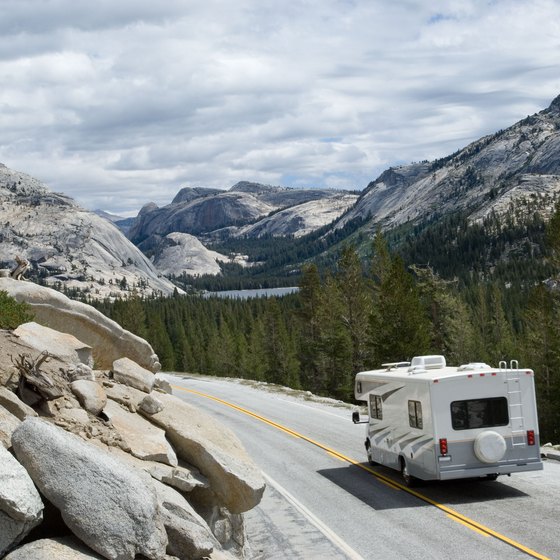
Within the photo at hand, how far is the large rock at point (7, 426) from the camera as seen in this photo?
10383 millimetres

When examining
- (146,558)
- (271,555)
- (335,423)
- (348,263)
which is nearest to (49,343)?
(271,555)

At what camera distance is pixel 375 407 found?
2198 centimetres

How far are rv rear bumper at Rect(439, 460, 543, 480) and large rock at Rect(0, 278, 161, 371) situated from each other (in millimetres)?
9092

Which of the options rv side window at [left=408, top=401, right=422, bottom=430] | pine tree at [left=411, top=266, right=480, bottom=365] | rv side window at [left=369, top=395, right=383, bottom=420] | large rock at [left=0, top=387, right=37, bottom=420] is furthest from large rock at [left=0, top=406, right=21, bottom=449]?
pine tree at [left=411, top=266, right=480, bottom=365]

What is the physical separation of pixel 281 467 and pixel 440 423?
25.0 feet

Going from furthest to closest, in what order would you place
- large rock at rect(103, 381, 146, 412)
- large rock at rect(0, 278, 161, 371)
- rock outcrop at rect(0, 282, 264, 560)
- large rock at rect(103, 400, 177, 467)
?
large rock at rect(0, 278, 161, 371) < large rock at rect(103, 381, 146, 412) < large rock at rect(103, 400, 177, 467) < rock outcrop at rect(0, 282, 264, 560)

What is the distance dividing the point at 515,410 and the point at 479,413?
919mm

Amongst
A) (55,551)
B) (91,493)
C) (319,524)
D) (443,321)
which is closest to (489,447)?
(319,524)

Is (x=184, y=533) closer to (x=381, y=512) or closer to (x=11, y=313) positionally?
(x=381, y=512)

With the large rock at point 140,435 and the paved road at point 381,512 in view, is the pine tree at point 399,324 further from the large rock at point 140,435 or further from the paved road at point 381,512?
the large rock at point 140,435

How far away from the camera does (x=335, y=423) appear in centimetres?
3219

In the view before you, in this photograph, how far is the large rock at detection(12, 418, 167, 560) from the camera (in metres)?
9.27

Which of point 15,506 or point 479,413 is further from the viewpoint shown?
point 479,413

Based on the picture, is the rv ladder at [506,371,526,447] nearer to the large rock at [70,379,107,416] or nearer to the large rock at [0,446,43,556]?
the large rock at [70,379,107,416]
